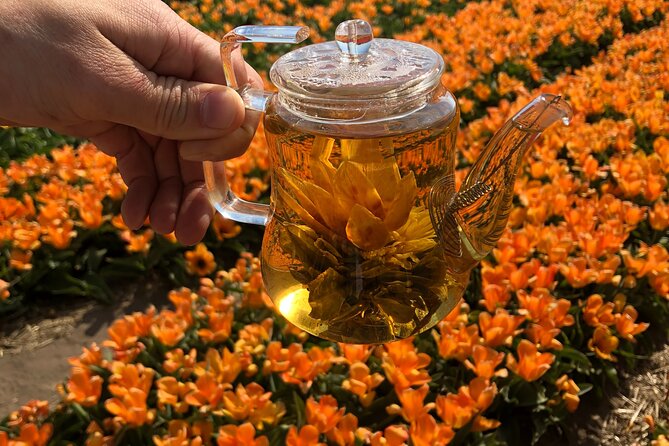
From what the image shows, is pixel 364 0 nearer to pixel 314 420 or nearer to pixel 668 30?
pixel 668 30

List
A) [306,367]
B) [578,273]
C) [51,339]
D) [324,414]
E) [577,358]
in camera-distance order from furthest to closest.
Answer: [51,339] < [578,273] < [577,358] < [306,367] < [324,414]

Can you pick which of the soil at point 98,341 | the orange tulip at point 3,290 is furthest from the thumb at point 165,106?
the orange tulip at point 3,290

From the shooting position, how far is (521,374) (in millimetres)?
2447

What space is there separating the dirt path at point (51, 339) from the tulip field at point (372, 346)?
86 millimetres

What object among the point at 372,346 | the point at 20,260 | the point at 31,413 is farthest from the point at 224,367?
the point at 20,260

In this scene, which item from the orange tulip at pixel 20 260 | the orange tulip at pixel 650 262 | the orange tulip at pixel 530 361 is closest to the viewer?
the orange tulip at pixel 530 361

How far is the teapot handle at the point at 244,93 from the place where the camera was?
1.27m

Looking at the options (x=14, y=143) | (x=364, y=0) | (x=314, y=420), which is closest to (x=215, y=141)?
(x=314, y=420)

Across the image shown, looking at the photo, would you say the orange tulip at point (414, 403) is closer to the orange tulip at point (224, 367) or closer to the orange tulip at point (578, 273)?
the orange tulip at point (224, 367)

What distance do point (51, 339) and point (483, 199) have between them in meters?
2.94

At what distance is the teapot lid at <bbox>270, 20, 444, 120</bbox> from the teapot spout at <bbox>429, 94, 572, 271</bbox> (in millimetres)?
185

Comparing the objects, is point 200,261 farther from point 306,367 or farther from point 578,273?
point 578,273

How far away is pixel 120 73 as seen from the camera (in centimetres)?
152

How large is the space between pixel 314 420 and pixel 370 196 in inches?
51.3
